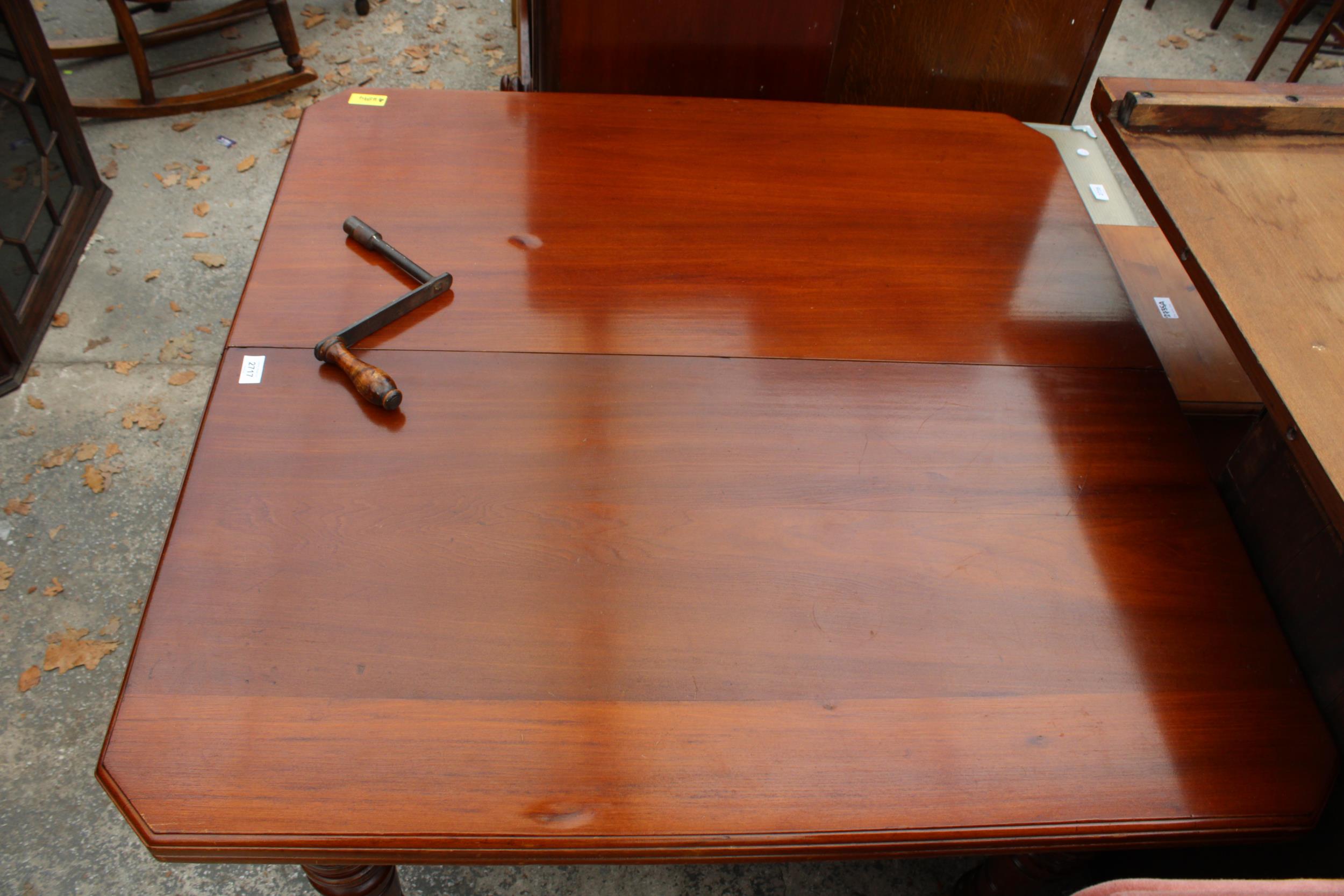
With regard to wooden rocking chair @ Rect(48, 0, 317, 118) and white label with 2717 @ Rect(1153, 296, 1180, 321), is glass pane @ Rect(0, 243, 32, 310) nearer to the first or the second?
wooden rocking chair @ Rect(48, 0, 317, 118)

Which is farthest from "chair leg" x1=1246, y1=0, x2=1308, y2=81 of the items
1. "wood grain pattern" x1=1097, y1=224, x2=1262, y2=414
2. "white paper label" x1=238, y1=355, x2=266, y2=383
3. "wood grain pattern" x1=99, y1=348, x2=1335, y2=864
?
"white paper label" x1=238, y1=355, x2=266, y2=383

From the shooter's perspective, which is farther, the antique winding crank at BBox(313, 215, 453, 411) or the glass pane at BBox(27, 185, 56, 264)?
the glass pane at BBox(27, 185, 56, 264)

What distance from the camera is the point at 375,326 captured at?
1.51 meters

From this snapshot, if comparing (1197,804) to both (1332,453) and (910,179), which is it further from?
(910,179)

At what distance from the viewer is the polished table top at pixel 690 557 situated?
1065 mm

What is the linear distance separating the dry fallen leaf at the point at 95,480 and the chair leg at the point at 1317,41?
4.09m

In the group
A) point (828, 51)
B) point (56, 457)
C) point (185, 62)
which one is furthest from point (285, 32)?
point (828, 51)

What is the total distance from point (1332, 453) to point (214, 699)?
1.42 m

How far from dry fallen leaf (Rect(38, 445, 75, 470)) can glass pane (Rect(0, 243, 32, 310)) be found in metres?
0.43

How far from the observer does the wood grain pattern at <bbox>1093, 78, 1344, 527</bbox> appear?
122 centimetres

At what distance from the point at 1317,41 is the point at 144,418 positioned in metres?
4.20

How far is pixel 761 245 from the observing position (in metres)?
1.73

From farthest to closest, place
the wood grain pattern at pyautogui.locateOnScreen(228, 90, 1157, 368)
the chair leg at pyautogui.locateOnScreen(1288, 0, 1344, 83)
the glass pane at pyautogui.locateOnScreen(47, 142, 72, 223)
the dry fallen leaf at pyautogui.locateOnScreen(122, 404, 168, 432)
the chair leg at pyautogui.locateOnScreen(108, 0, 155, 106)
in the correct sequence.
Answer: the chair leg at pyautogui.locateOnScreen(1288, 0, 1344, 83) → the chair leg at pyautogui.locateOnScreen(108, 0, 155, 106) → the glass pane at pyautogui.locateOnScreen(47, 142, 72, 223) → the dry fallen leaf at pyautogui.locateOnScreen(122, 404, 168, 432) → the wood grain pattern at pyautogui.locateOnScreen(228, 90, 1157, 368)

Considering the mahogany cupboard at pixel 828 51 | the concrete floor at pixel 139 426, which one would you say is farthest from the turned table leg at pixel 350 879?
the mahogany cupboard at pixel 828 51
